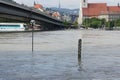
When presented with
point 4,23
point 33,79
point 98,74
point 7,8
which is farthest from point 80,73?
point 4,23

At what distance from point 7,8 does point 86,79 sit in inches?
3394

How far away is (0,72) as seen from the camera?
2500 cm

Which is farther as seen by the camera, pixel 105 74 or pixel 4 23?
pixel 4 23

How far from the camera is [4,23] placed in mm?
183750

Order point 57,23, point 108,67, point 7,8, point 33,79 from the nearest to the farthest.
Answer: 1. point 33,79
2. point 108,67
3. point 7,8
4. point 57,23

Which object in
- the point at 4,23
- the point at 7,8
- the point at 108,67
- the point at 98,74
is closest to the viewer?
the point at 98,74

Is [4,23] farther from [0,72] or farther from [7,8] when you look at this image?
[0,72]

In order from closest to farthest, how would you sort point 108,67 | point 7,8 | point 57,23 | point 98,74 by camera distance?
point 98,74 < point 108,67 < point 7,8 < point 57,23

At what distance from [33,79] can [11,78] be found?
1.09m

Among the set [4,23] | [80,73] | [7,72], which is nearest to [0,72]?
[7,72]

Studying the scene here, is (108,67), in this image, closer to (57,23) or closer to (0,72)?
(0,72)

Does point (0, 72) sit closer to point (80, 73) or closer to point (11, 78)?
point (11, 78)

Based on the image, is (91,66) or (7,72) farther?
(91,66)

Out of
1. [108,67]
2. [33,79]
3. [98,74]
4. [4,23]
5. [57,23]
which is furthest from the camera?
[57,23]
